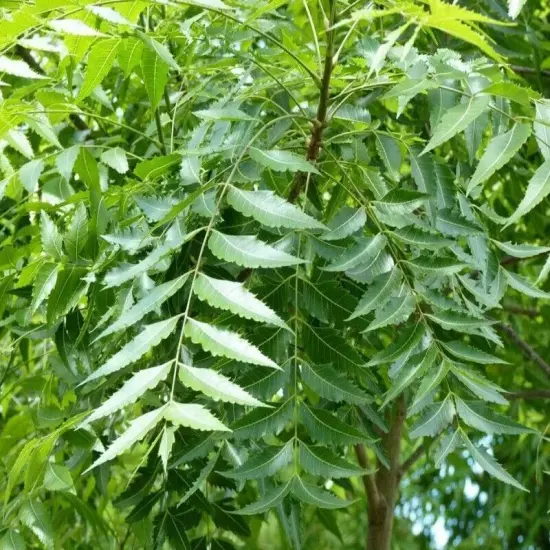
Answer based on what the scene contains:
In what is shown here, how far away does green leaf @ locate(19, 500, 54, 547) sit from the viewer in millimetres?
908

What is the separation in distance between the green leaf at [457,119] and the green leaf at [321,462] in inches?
9.5

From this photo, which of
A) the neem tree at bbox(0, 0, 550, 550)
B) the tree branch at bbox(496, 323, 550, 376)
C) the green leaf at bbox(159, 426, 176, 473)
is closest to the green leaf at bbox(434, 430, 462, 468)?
the neem tree at bbox(0, 0, 550, 550)

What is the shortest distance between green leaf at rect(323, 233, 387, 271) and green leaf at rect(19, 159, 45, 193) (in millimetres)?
366

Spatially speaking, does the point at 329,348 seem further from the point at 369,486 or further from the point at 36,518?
the point at 369,486

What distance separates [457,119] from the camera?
691 millimetres

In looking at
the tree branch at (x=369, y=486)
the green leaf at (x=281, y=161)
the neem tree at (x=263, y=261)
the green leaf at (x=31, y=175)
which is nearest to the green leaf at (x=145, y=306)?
the neem tree at (x=263, y=261)

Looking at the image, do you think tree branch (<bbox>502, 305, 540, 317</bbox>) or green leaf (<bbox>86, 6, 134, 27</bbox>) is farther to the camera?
tree branch (<bbox>502, 305, 540, 317</bbox>)

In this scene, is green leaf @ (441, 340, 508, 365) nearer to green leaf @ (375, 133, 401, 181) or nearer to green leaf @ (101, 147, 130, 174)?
green leaf @ (375, 133, 401, 181)

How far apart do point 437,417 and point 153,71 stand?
1.30ft

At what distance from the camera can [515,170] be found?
1355 millimetres

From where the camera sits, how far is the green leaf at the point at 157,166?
85cm

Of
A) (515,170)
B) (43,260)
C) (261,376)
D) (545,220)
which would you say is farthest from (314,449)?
(545,220)

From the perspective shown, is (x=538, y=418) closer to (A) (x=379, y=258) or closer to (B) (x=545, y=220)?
(B) (x=545, y=220)

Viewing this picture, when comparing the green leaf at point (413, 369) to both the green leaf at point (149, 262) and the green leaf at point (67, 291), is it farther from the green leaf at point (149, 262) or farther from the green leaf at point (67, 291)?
the green leaf at point (67, 291)
